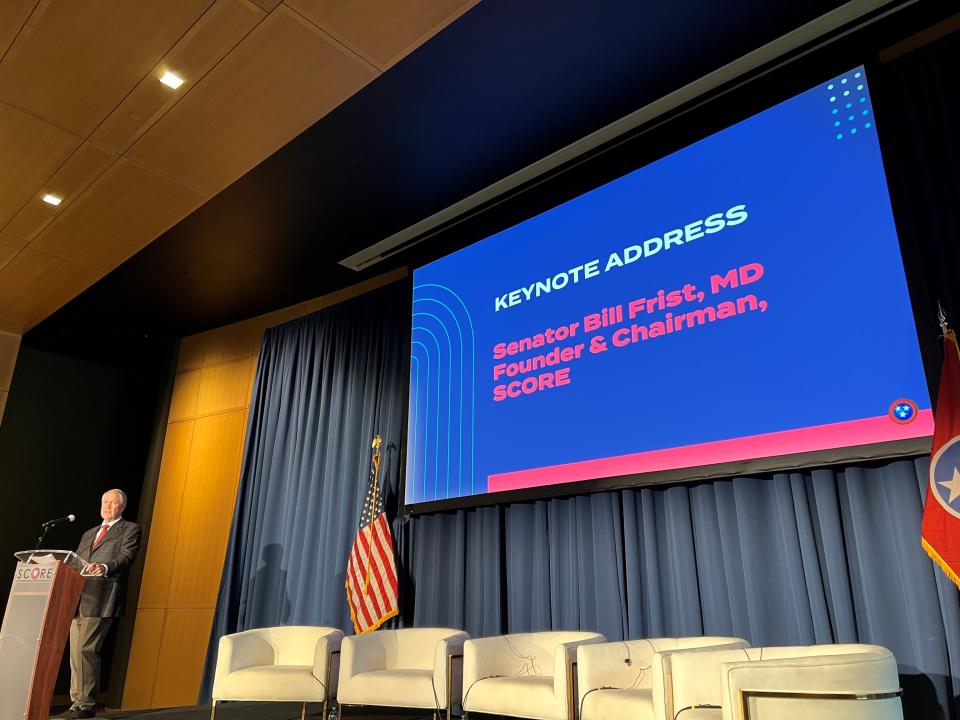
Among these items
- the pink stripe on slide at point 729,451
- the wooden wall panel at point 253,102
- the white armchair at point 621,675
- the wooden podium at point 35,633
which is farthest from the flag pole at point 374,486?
the white armchair at point 621,675

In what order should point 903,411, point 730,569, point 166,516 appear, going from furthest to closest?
point 166,516
point 730,569
point 903,411

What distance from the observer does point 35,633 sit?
3518 mm

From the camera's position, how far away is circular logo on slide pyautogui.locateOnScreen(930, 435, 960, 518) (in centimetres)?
256

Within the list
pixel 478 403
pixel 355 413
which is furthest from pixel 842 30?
→ pixel 355 413

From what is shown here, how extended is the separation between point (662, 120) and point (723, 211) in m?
0.93

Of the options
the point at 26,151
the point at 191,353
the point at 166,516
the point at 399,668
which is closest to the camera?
the point at 399,668

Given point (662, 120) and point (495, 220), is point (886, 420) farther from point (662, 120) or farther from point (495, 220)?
point (495, 220)

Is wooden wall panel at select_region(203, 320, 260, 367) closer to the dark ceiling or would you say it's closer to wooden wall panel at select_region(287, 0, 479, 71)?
the dark ceiling

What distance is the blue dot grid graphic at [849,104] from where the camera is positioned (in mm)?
3107

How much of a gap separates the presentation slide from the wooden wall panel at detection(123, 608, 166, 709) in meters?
3.23

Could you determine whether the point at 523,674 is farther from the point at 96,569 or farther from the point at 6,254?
the point at 6,254

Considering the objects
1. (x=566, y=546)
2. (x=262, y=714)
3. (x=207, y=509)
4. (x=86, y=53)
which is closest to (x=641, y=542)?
(x=566, y=546)

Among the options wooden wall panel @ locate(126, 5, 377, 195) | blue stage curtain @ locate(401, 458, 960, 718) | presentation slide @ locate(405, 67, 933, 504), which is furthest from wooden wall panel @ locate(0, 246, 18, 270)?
blue stage curtain @ locate(401, 458, 960, 718)

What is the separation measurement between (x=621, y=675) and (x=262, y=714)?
2.46m
